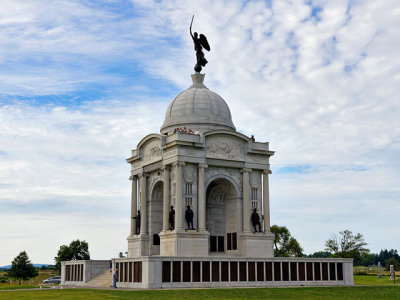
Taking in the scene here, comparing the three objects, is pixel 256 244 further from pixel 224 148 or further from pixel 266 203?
pixel 224 148

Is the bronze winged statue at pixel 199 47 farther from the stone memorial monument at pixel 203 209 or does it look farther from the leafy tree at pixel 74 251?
the leafy tree at pixel 74 251

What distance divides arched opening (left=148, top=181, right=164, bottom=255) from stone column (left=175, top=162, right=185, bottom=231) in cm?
630

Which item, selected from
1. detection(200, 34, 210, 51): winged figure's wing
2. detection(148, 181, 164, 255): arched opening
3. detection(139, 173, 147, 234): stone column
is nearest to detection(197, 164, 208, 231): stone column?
detection(148, 181, 164, 255): arched opening

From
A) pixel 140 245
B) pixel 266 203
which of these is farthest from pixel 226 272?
pixel 140 245

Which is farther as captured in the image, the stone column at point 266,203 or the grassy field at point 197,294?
the stone column at point 266,203

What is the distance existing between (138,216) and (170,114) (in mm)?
12024

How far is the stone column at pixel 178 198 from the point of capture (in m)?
52.9

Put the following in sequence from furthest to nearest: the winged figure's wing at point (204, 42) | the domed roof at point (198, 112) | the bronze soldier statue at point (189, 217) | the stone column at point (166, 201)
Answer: the winged figure's wing at point (204, 42), the domed roof at point (198, 112), the stone column at point (166, 201), the bronze soldier statue at point (189, 217)

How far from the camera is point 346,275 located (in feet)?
171

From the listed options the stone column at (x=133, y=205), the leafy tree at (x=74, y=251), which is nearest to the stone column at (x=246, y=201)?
the stone column at (x=133, y=205)

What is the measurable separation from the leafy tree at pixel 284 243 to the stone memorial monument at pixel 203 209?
130 ft

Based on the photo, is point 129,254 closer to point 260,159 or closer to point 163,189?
point 163,189

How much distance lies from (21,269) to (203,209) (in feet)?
125

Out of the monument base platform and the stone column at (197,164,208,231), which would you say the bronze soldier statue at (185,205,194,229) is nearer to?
the stone column at (197,164,208,231)
